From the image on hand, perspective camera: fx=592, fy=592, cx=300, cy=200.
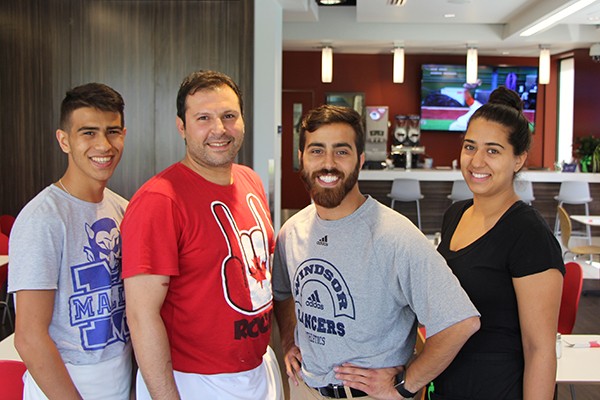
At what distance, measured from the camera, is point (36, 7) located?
17.9 feet

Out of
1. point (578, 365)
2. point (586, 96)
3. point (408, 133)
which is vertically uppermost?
point (586, 96)

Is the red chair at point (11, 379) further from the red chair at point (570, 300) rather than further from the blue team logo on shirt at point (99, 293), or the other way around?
the red chair at point (570, 300)

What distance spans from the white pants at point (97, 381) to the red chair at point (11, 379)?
12 cm


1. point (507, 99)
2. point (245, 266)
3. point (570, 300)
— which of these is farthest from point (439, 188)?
point (245, 266)

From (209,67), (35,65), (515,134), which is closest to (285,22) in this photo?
(209,67)

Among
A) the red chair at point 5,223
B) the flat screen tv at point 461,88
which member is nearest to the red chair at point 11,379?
the red chair at point 5,223

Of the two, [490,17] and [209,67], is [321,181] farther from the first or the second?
[490,17]

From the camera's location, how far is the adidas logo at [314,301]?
1.70 metres

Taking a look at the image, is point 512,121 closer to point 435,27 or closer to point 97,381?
point 97,381

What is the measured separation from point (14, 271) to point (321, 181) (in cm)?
88

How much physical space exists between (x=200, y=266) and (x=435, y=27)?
8273 mm

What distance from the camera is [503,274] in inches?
71.1

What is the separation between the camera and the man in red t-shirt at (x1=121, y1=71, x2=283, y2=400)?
1632 millimetres

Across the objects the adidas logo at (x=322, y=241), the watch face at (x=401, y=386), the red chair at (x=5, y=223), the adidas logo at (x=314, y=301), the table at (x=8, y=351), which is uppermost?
the adidas logo at (x=322, y=241)
